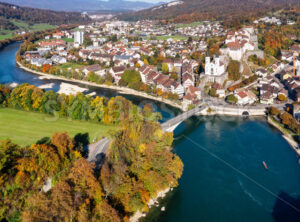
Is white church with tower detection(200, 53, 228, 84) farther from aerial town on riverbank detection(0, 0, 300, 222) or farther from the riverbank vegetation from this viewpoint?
the riverbank vegetation

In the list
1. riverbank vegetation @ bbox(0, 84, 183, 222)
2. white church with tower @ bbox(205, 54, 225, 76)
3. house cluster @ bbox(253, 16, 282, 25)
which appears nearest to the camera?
riverbank vegetation @ bbox(0, 84, 183, 222)

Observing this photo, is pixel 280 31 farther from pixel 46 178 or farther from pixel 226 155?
pixel 46 178

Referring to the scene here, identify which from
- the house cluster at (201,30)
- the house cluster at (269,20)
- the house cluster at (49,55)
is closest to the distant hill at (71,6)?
the house cluster at (49,55)

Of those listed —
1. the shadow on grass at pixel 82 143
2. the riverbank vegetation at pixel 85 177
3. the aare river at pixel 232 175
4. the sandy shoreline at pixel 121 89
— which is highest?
the riverbank vegetation at pixel 85 177

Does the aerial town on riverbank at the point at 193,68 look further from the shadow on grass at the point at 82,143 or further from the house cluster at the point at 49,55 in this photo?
the shadow on grass at the point at 82,143

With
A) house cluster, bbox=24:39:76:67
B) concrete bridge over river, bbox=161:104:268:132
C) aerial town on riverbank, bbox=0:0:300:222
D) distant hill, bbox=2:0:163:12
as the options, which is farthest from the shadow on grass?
distant hill, bbox=2:0:163:12

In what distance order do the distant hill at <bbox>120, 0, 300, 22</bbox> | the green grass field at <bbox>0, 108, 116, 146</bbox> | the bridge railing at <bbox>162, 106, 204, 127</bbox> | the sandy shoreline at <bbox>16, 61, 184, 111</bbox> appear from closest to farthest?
the green grass field at <bbox>0, 108, 116, 146</bbox> → the bridge railing at <bbox>162, 106, 204, 127</bbox> → the sandy shoreline at <bbox>16, 61, 184, 111</bbox> → the distant hill at <bbox>120, 0, 300, 22</bbox>
